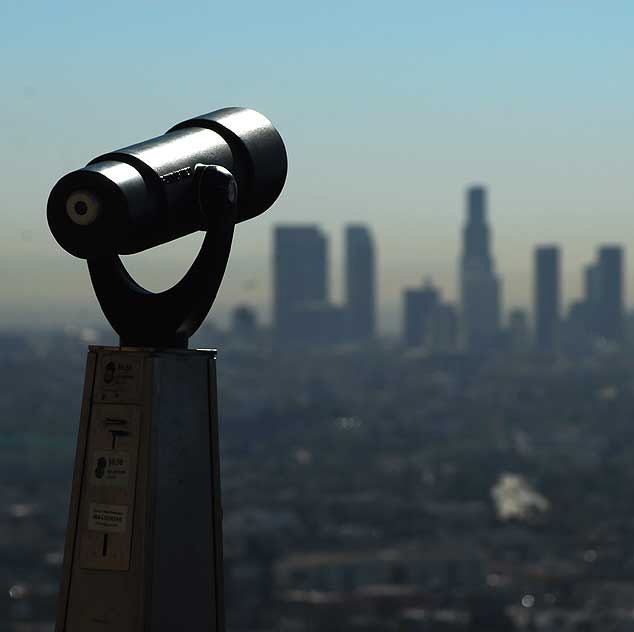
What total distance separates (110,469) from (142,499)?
9cm

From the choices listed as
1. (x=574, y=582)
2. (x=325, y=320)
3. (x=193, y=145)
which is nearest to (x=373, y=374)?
(x=325, y=320)

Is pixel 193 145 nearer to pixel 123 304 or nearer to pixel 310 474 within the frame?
pixel 123 304

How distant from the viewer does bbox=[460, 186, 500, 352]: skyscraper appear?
112688mm

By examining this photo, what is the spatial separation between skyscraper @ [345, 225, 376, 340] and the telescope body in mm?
109054

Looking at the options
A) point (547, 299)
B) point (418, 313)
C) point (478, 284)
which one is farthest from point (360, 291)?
point (547, 299)

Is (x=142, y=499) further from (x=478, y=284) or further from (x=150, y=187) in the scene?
(x=478, y=284)

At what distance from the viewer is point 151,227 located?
3490 millimetres

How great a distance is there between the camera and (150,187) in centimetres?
345

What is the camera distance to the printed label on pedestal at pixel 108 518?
3.48 meters

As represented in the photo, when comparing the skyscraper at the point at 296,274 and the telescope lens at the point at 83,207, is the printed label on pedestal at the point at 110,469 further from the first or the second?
the skyscraper at the point at 296,274

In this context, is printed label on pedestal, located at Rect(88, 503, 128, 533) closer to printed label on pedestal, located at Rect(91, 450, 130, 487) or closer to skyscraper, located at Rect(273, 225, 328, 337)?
printed label on pedestal, located at Rect(91, 450, 130, 487)

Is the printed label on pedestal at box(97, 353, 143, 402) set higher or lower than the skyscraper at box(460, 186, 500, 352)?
lower

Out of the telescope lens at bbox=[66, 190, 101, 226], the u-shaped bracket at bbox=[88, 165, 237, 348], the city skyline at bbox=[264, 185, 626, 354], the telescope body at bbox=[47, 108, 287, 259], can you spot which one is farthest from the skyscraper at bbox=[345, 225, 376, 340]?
the telescope lens at bbox=[66, 190, 101, 226]

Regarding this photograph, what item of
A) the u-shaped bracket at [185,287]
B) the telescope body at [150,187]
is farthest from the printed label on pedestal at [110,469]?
the telescope body at [150,187]
